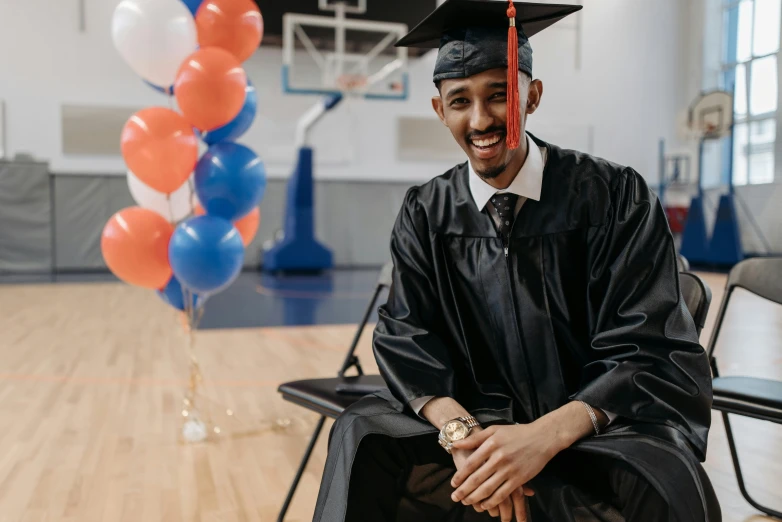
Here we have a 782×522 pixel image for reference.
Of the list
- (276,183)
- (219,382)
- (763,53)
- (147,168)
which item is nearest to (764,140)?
(763,53)

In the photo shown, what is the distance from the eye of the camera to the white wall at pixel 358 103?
9.73 m

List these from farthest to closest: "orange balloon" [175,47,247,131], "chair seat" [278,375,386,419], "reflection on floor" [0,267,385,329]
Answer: "reflection on floor" [0,267,385,329] → "orange balloon" [175,47,247,131] → "chair seat" [278,375,386,419]

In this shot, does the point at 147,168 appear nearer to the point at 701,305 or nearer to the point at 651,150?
the point at 701,305

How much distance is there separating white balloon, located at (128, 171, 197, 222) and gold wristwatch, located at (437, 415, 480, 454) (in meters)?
2.35

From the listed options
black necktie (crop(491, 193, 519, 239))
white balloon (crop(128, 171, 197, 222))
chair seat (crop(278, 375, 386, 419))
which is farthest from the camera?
white balloon (crop(128, 171, 197, 222))

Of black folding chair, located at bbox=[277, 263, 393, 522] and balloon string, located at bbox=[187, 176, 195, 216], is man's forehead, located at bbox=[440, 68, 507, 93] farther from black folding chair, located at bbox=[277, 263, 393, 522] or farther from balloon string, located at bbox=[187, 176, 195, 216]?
balloon string, located at bbox=[187, 176, 195, 216]

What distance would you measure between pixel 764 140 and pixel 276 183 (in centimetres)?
775

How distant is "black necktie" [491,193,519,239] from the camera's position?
167cm

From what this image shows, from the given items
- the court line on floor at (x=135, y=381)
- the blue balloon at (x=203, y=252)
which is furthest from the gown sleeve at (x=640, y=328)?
the court line on floor at (x=135, y=381)

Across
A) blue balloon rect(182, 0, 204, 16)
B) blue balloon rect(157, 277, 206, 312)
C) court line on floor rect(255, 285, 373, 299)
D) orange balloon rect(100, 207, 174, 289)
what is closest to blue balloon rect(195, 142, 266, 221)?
orange balloon rect(100, 207, 174, 289)

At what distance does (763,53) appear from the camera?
10.8 metres

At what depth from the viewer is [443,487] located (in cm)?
153

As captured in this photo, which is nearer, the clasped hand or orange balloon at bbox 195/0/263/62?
the clasped hand

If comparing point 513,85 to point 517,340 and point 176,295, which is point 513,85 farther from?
point 176,295
